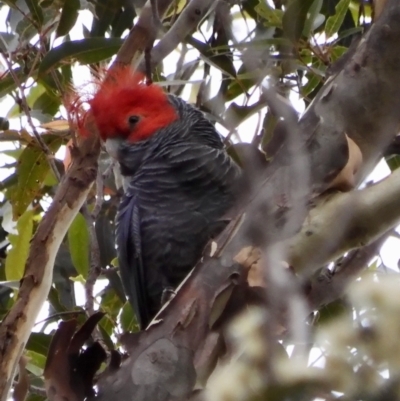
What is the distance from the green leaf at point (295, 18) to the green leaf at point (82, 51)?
0.45 metres

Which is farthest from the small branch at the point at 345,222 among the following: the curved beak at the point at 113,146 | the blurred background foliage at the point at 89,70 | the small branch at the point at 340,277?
the curved beak at the point at 113,146

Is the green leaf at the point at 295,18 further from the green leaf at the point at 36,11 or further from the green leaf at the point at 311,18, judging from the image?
the green leaf at the point at 36,11

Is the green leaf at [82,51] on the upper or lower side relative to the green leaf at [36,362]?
upper

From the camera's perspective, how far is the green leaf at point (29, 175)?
172 cm

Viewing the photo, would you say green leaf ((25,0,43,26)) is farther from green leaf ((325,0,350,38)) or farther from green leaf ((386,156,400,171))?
green leaf ((386,156,400,171))

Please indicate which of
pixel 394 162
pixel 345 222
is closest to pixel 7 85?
pixel 394 162

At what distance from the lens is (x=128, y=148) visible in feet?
6.23

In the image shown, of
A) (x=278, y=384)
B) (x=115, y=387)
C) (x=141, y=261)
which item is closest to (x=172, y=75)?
(x=141, y=261)

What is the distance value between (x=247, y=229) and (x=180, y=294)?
0.41 ft

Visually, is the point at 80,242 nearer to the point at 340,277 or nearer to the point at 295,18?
the point at 295,18

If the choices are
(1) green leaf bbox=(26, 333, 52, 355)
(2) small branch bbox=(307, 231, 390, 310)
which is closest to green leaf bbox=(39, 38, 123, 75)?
(1) green leaf bbox=(26, 333, 52, 355)

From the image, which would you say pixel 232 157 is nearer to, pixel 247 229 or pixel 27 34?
pixel 27 34

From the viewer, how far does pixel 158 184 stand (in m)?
1.72

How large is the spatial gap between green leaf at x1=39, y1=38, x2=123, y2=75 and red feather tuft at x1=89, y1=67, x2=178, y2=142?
106 millimetres
